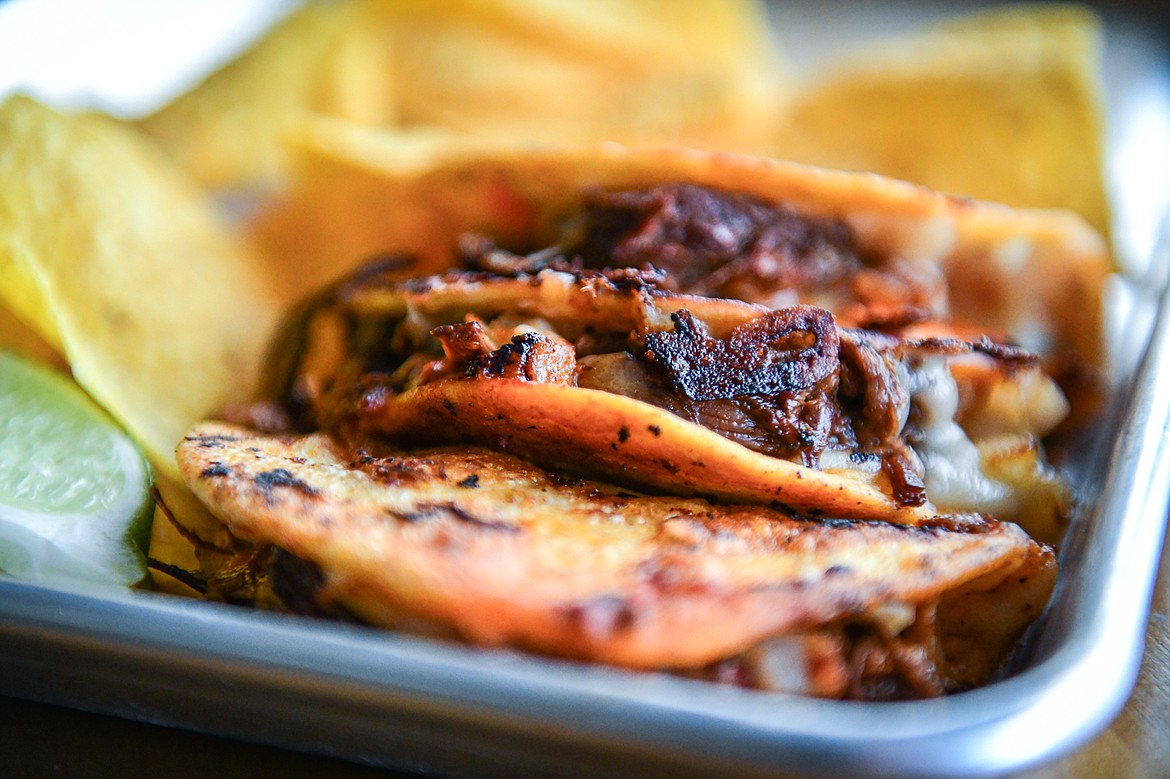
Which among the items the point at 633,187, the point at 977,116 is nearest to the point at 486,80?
the point at 633,187

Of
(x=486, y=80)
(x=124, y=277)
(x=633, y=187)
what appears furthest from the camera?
(x=486, y=80)

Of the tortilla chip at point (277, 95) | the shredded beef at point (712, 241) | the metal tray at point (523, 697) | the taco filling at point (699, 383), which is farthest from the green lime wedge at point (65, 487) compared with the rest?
the tortilla chip at point (277, 95)

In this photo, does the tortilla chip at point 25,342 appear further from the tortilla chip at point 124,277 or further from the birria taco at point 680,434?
the birria taco at point 680,434

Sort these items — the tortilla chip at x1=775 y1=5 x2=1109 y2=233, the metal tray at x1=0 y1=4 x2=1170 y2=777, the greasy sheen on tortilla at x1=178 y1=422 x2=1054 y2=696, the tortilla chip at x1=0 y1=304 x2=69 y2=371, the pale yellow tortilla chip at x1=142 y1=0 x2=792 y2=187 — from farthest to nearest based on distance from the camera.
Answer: the pale yellow tortilla chip at x1=142 y1=0 x2=792 y2=187 < the tortilla chip at x1=775 y1=5 x2=1109 y2=233 < the tortilla chip at x1=0 y1=304 x2=69 y2=371 < the greasy sheen on tortilla at x1=178 y1=422 x2=1054 y2=696 < the metal tray at x1=0 y1=4 x2=1170 y2=777

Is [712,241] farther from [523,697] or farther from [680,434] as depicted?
[523,697]

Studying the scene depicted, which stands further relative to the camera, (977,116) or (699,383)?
(977,116)

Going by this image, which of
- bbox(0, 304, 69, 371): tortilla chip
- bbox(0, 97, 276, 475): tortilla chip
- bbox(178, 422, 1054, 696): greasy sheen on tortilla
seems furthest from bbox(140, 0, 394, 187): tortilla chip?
bbox(178, 422, 1054, 696): greasy sheen on tortilla

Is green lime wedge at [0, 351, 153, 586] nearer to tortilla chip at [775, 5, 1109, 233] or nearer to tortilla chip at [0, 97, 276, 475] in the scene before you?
tortilla chip at [0, 97, 276, 475]
